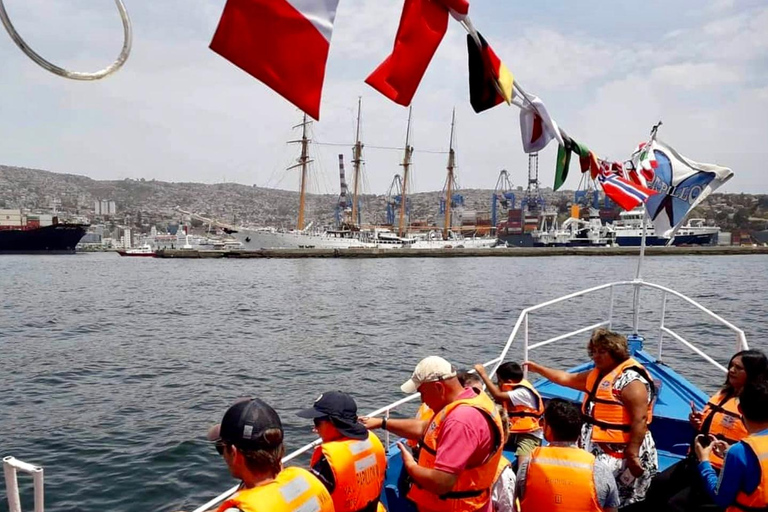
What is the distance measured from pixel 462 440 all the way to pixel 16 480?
222 cm

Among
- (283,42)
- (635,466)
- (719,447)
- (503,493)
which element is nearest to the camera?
(283,42)

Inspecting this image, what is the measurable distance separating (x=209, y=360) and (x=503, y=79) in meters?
15.7

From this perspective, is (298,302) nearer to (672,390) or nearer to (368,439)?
(672,390)

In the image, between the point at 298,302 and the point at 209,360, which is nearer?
the point at 209,360

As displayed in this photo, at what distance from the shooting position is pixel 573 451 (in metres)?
3.45

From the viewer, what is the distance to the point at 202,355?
19109 mm

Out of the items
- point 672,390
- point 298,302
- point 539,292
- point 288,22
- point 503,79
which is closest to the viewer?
point 288,22

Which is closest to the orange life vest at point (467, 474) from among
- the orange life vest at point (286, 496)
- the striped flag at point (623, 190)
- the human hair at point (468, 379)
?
the human hair at point (468, 379)

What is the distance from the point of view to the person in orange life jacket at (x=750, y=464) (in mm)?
3012

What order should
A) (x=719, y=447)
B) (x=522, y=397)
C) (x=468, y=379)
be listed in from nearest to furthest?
(x=468, y=379), (x=719, y=447), (x=522, y=397)

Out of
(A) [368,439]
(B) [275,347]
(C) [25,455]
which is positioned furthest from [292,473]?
(B) [275,347]

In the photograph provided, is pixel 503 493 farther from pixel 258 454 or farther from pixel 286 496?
pixel 258 454

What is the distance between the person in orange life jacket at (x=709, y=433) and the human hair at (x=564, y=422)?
47.8 inches

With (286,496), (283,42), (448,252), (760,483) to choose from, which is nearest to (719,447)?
(760,483)
